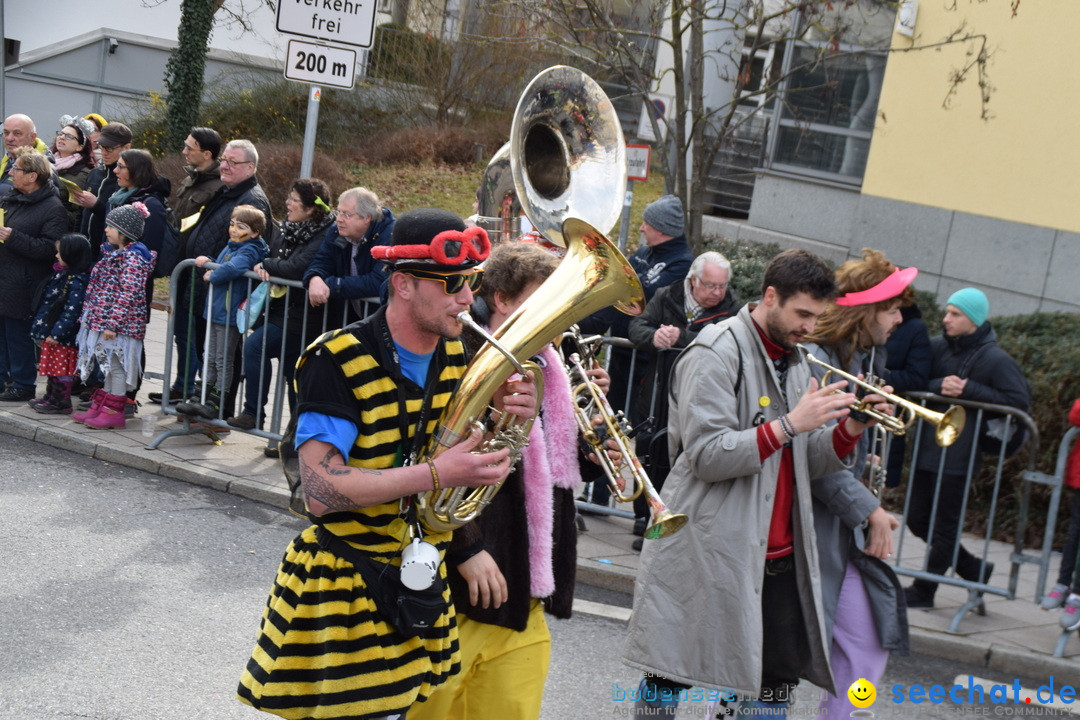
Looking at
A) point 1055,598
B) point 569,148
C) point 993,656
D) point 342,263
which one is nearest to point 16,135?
point 342,263

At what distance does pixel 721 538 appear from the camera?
12.0 ft

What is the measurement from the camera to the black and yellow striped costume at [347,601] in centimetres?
275

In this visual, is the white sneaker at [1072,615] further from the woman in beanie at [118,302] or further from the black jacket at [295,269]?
the woman in beanie at [118,302]

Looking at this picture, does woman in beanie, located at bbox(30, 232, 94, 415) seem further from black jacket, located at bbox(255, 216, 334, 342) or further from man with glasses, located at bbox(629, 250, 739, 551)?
man with glasses, located at bbox(629, 250, 739, 551)

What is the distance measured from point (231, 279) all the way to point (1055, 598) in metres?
5.22

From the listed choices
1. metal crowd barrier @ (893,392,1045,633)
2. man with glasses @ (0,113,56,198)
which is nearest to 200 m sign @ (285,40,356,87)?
man with glasses @ (0,113,56,198)

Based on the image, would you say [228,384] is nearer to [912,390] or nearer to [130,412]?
[130,412]

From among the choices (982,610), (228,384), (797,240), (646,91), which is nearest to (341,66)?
(228,384)

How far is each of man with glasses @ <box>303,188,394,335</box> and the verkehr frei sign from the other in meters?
1.49

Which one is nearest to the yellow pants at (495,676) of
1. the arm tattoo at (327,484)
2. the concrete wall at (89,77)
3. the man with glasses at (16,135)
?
the arm tattoo at (327,484)

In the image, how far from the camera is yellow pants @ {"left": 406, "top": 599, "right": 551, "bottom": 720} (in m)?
3.25

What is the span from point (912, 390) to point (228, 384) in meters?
4.38

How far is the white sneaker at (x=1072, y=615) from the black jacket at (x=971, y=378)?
827mm

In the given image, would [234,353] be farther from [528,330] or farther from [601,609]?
[528,330]
